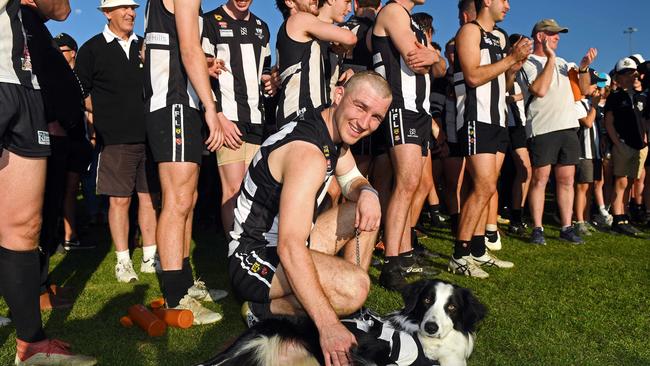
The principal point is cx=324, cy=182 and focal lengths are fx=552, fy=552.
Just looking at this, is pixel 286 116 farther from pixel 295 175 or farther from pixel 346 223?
pixel 295 175

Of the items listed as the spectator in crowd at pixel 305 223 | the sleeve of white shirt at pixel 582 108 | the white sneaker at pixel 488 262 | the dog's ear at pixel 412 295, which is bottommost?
the white sneaker at pixel 488 262

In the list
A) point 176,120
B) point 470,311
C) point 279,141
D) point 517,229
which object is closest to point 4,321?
point 176,120

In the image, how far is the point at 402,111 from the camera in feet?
14.6

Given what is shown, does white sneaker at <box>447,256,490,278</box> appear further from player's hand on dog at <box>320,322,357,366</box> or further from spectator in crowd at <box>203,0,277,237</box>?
player's hand on dog at <box>320,322,357,366</box>

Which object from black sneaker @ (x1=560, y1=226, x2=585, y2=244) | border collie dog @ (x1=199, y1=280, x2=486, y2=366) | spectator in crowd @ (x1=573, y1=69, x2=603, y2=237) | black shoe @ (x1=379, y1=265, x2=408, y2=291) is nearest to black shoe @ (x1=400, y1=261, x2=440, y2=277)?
black shoe @ (x1=379, y1=265, x2=408, y2=291)

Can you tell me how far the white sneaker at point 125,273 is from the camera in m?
4.66

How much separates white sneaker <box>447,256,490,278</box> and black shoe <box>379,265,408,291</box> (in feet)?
2.39

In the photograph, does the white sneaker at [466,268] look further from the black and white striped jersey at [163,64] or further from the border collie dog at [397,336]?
the black and white striped jersey at [163,64]

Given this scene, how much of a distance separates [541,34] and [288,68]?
3.80 m

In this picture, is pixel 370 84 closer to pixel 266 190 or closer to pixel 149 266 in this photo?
pixel 266 190

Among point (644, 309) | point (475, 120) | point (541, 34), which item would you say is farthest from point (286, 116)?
point (541, 34)

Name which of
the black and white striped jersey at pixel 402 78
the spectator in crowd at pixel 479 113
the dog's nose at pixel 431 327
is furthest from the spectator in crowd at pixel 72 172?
the dog's nose at pixel 431 327

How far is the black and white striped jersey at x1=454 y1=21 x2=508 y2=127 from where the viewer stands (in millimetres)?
4887

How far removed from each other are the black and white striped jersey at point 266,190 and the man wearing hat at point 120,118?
2.36 m
